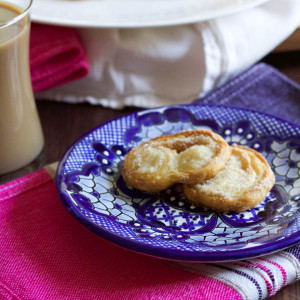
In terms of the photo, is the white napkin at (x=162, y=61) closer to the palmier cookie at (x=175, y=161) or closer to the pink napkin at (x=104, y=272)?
the palmier cookie at (x=175, y=161)

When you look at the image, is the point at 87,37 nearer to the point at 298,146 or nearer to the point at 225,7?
the point at 225,7

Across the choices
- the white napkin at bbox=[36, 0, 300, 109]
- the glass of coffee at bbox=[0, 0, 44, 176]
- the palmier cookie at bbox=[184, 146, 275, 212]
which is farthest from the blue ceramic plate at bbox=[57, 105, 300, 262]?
the white napkin at bbox=[36, 0, 300, 109]

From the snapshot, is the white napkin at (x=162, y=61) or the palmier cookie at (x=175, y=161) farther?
the white napkin at (x=162, y=61)

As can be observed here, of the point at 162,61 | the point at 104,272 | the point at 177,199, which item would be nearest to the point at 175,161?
the point at 177,199

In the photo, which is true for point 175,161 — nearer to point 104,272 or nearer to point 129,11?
point 104,272

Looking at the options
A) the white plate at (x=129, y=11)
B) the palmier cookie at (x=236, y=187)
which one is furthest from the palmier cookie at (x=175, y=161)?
the white plate at (x=129, y=11)

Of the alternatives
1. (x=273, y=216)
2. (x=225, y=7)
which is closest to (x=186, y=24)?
(x=225, y=7)
